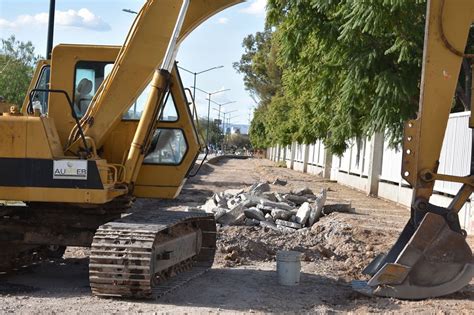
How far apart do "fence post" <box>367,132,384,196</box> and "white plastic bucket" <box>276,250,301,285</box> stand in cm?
1643

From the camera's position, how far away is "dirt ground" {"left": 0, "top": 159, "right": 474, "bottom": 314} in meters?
7.56

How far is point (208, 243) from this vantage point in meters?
10.2

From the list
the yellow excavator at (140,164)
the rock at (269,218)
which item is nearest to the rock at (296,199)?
the rock at (269,218)

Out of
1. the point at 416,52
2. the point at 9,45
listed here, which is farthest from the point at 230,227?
the point at 9,45

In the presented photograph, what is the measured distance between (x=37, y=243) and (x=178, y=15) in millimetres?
3397

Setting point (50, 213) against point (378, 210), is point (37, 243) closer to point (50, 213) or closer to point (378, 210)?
point (50, 213)

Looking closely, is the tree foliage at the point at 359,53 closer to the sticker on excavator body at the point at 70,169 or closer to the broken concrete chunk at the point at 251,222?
the broken concrete chunk at the point at 251,222

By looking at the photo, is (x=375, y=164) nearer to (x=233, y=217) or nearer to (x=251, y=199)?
(x=251, y=199)

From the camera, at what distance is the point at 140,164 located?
866cm

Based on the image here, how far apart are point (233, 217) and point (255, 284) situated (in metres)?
5.48

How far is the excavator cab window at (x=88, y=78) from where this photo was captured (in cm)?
902

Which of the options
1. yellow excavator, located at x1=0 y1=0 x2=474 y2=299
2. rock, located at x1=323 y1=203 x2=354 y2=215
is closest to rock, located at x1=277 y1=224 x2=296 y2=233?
rock, located at x1=323 y1=203 x2=354 y2=215

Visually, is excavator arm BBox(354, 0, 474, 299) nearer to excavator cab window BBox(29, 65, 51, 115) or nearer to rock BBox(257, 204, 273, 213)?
excavator cab window BBox(29, 65, 51, 115)

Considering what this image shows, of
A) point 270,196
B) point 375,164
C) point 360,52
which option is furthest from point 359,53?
point 375,164
